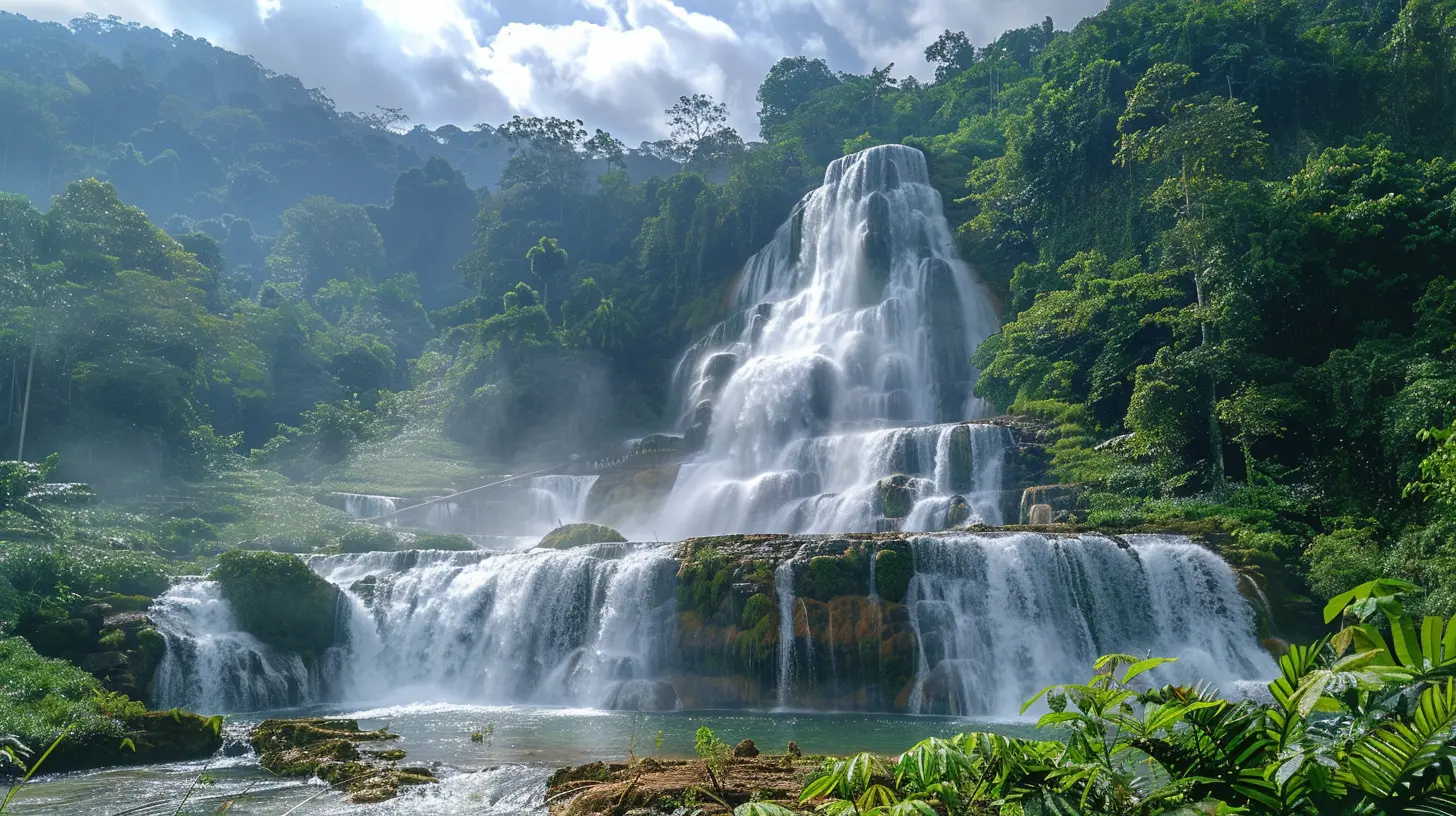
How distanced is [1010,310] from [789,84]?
34588mm

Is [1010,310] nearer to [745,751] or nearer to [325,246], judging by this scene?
[745,751]

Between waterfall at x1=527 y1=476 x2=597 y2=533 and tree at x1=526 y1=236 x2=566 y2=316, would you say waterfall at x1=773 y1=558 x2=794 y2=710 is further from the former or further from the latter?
tree at x1=526 y1=236 x2=566 y2=316

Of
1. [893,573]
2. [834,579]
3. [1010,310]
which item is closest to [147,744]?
[834,579]

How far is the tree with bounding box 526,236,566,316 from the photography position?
2176 inches

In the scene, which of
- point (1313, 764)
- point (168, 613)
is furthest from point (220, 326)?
point (1313, 764)

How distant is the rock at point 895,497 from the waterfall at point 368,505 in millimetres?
20485

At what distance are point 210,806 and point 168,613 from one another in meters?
12.9

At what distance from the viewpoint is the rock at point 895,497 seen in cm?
2477

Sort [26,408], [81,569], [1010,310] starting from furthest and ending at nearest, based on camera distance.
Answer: [1010,310] → [26,408] → [81,569]

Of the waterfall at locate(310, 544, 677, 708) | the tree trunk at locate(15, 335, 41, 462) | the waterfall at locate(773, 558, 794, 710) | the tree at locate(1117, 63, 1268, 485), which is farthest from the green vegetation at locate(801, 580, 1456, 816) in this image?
the tree trunk at locate(15, 335, 41, 462)

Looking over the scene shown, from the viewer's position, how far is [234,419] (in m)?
51.3

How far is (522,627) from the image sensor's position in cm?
2144

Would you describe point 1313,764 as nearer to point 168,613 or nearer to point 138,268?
point 168,613

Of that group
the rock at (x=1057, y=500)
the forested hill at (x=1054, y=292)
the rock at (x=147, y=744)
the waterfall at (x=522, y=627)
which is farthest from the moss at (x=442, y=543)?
the rock at (x=1057, y=500)
